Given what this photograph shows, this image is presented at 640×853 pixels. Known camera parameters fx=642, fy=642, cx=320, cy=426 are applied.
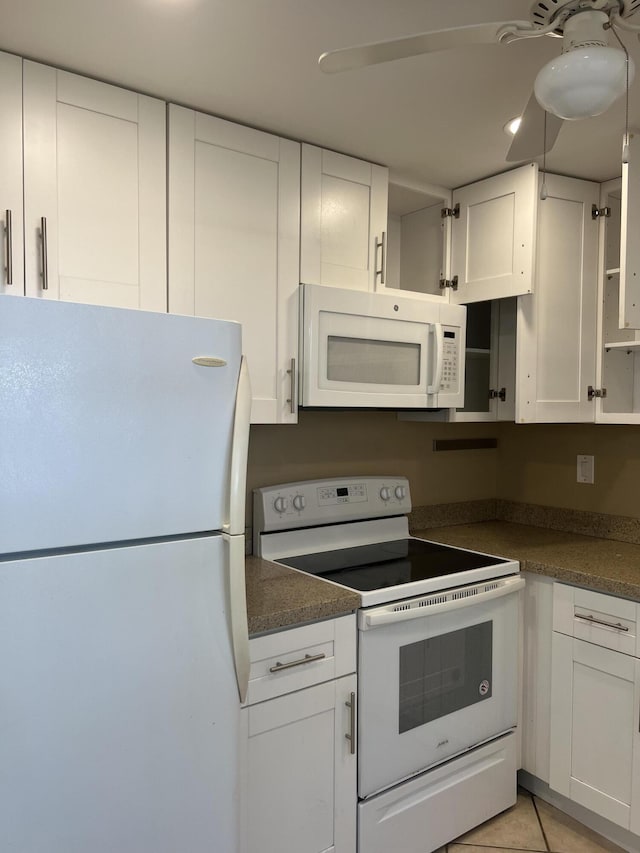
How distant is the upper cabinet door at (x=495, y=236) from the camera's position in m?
2.39

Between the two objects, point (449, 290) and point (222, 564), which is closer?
point (222, 564)

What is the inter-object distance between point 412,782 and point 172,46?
220 cm

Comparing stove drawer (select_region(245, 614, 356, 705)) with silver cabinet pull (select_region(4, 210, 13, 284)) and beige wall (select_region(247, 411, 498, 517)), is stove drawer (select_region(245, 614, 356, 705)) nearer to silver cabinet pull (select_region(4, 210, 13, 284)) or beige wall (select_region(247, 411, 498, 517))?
beige wall (select_region(247, 411, 498, 517))

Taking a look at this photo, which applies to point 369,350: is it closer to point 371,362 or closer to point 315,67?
point 371,362

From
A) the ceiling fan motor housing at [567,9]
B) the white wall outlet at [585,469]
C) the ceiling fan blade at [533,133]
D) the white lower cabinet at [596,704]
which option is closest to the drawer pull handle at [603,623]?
the white lower cabinet at [596,704]

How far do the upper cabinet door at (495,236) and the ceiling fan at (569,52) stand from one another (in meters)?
1.16

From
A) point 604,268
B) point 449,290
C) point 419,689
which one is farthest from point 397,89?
point 419,689

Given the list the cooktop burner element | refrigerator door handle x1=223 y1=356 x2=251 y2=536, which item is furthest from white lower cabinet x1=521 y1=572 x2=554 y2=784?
refrigerator door handle x1=223 y1=356 x2=251 y2=536

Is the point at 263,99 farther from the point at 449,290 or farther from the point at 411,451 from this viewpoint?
the point at 411,451

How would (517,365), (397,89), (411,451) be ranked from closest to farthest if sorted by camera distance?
(397,89)
(517,365)
(411,451)

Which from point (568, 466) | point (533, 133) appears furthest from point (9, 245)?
point (568, 466)

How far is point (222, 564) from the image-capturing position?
1425 millimetres

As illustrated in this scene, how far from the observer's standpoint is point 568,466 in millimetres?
2918

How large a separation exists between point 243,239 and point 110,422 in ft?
3.23
